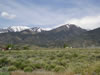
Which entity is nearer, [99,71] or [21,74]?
[99,71]

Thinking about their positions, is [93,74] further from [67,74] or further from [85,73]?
[67,74]

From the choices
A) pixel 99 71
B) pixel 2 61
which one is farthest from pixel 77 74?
pixel 2 61

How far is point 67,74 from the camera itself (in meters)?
7.36

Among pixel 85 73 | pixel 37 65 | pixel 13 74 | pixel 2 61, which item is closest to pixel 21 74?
pixel 13 74

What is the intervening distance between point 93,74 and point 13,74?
157 inches

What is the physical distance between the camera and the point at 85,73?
7359 mm

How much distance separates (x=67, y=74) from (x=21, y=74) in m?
2.34

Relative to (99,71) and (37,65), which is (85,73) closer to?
(99,71)

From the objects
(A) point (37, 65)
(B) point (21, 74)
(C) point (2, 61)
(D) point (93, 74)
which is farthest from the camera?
(C) point (2, 61)

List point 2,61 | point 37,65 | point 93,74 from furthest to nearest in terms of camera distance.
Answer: point 2,61 → point 37,65 → point 93,74

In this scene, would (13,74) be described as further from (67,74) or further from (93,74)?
(93,74)

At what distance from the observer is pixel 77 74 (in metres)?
7.48

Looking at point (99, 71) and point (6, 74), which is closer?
point (99, 71)

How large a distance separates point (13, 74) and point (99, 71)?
426 centimetres
